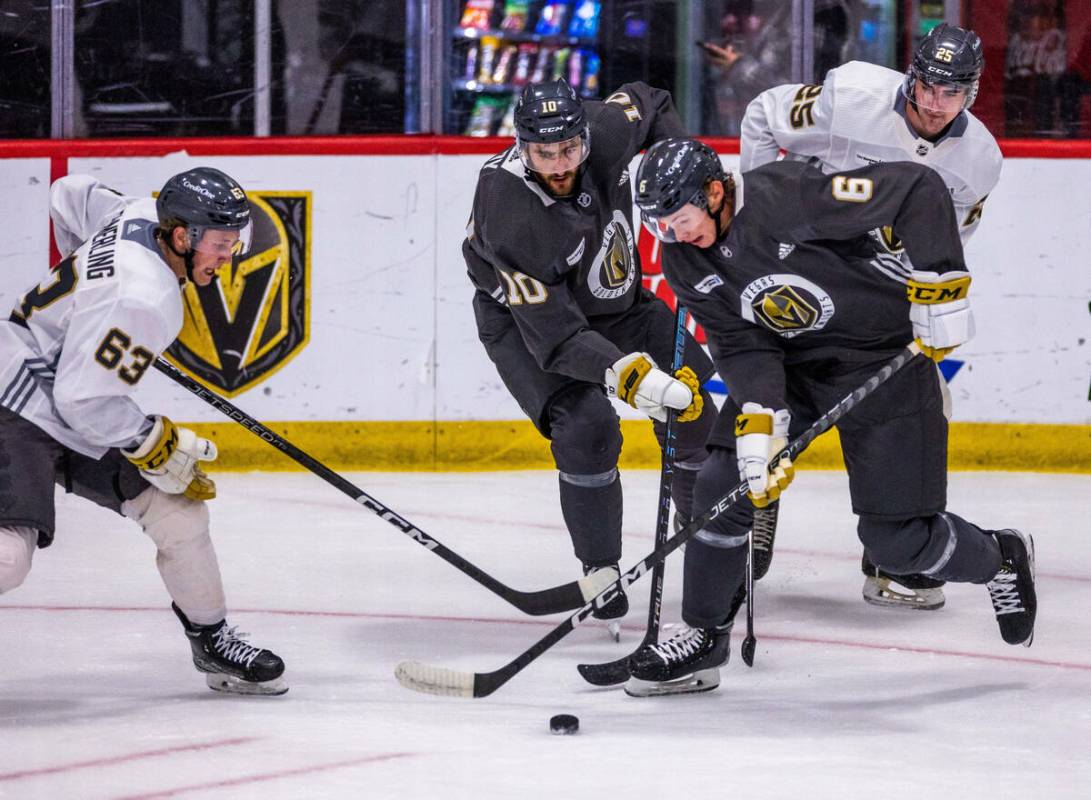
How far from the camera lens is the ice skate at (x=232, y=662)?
9.77 feet

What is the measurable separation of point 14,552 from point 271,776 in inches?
25.5

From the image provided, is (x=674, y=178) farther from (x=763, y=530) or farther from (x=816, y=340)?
(x=763, y=530)

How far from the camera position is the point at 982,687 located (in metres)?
3.01

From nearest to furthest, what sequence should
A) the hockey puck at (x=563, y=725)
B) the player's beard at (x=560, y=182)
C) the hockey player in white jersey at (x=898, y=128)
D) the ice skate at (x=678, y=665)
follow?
1. the hockey puck at (x=563, y=725)
2. the ice skate at (x=678, y=665)
3. the player's beard at (x=560, y=182)
4. the hockey player in white jersey at (x=898, y=128)

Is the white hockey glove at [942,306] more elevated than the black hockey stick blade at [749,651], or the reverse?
the white hockey glove at [942,306]

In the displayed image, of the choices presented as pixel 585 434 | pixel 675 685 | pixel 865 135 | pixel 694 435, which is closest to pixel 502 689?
pixel 675 685

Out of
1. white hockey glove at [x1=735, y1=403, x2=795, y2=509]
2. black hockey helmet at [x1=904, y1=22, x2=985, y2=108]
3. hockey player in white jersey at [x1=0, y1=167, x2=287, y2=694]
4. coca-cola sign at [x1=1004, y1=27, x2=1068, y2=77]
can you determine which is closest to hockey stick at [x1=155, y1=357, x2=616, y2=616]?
hockey player in white jersey at [x1=0, y1=167, x2=287, y2=694]

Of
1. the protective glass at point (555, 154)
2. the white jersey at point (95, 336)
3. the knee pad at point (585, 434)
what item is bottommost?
the knee pad at point (585, 434)

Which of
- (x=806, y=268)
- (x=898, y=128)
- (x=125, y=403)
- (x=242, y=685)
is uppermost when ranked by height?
(x=898, y=128)

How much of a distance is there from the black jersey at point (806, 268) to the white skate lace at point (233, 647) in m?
1.00

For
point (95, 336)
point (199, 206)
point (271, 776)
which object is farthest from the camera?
point (199, 206)

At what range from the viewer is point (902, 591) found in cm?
365

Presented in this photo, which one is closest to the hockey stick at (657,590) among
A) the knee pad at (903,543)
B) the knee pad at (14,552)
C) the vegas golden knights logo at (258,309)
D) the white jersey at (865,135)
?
the knee pad at (903,543)

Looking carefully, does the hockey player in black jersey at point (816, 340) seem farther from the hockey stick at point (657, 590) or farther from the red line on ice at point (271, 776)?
the red line on ice at point (271, 776)
